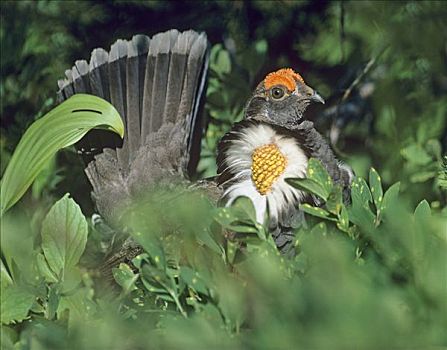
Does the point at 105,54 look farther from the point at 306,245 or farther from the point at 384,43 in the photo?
the point at 306,245

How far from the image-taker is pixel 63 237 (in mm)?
1319

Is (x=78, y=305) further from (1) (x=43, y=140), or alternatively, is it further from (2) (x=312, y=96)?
(2) (x=312, y=96)

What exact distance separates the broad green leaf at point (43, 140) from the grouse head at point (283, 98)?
116 cm

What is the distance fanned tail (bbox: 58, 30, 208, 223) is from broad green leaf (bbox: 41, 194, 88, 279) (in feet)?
5.52

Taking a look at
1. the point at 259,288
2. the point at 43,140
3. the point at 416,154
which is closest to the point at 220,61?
the point at 416,154

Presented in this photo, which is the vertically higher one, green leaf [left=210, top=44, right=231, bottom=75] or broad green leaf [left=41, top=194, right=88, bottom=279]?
green leaf [left=210, top=44, right=231, bottom=75]

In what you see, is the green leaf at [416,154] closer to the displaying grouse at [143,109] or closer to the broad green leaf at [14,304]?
the displaying grouse at [143,109]

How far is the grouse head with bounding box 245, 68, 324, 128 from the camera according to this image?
2.72m

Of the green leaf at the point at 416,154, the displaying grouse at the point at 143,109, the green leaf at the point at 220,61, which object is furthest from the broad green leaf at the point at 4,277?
the green leaf at the point at 220,61

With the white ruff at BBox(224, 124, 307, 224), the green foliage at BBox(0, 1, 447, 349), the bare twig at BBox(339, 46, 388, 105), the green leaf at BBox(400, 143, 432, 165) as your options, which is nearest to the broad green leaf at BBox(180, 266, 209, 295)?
the green foliage at BBox(0, 1, 447, 349)

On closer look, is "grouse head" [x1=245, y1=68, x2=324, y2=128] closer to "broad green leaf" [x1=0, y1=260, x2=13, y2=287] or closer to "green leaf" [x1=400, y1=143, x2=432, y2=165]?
"green leaf" [x1=400, y1=143, x2=432, y2=165]

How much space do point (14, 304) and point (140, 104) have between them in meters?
2.04

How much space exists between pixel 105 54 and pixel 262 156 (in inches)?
45.2

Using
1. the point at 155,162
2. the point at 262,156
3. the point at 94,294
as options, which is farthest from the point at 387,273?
the point at 155,162
